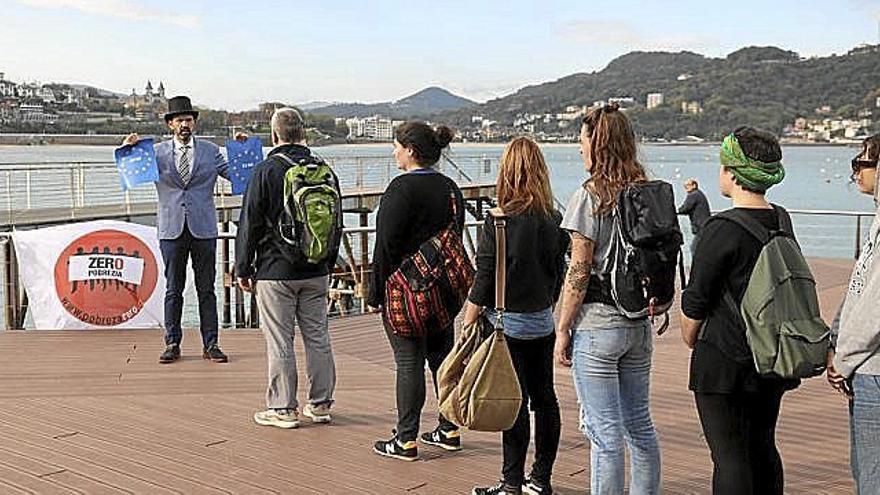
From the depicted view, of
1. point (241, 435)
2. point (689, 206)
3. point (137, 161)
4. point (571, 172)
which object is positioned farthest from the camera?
point (571, 172)

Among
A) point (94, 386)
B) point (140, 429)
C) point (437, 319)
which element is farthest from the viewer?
point (94, 386)

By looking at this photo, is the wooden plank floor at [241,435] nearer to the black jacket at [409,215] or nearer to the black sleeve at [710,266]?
the black jacket at [409,215]

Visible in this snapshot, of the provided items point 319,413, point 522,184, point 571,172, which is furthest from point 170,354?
point 571,172

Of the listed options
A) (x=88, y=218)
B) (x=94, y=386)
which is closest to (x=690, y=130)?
(x=88, y=218)

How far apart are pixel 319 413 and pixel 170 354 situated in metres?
2.03

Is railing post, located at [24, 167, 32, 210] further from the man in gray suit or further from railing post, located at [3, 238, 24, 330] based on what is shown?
the man in gray suit

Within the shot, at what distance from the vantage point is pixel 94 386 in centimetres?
666

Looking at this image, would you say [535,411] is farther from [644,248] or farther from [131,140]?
[131,140]

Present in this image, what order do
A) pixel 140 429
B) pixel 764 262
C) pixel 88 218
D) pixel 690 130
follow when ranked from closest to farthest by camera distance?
pixel 764 262, pixel 140 429, pixel 88 218, pixel 690 130

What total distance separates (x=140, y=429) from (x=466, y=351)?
2295 mm

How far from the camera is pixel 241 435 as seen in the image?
5484 millimetres

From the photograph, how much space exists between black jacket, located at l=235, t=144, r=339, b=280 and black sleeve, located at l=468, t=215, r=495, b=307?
141cm

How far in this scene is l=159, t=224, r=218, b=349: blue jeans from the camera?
7047mm

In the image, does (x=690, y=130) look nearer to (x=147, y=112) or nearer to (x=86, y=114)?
(x=86, y=114)
